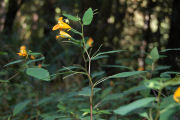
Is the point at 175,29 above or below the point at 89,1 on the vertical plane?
below

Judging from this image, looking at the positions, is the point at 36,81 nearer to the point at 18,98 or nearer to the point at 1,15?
the point at 18,98

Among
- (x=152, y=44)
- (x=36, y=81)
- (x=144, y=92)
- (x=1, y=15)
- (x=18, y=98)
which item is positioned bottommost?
(x=18, y=98)

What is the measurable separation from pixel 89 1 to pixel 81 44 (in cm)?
133

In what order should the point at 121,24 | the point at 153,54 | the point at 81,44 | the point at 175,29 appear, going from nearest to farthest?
the point at 81,44 → the point at 153,54 → the point at 175,29 → the point at 121,24

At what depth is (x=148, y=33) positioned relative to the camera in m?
2.62

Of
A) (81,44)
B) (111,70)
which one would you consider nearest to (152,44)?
(111,70)

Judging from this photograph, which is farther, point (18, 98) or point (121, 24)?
point (121, 24)

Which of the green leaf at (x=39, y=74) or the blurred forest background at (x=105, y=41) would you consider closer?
the green leaf at (x=39, y=74)

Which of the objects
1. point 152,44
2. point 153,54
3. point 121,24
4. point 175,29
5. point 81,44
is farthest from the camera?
point 121,24

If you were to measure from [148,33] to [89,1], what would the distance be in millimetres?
960

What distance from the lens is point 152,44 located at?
2740mm

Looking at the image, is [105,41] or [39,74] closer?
[39,74]

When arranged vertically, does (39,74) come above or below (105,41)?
below

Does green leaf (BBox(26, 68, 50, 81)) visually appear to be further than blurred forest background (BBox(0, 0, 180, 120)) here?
No
